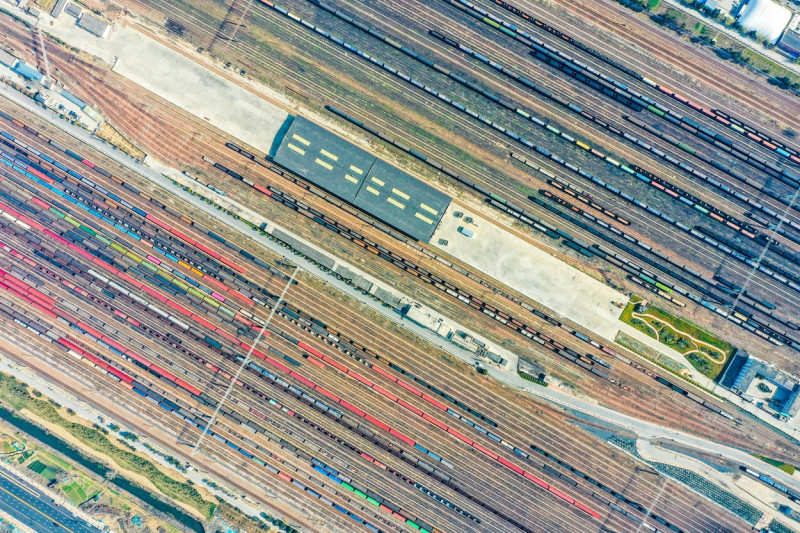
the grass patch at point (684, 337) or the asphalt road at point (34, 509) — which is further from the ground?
the grass patch at point (684, 337)

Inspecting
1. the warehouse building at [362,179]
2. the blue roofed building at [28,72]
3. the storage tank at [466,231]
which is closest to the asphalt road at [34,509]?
the blue roofed building at [28,72]

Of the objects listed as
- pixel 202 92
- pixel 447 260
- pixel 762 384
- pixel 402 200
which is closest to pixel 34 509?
pixel 202 92

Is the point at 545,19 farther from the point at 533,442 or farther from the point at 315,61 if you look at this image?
the point at 533,442

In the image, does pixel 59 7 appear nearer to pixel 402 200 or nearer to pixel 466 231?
pixel 402 200

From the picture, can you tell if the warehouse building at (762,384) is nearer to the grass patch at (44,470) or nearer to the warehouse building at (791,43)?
the warehouse building at (791,43)

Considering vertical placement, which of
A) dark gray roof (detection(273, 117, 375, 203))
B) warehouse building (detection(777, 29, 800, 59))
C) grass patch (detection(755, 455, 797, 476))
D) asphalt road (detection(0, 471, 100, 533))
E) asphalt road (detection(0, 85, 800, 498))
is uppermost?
warehouse building (detection(777, 29, 800, 59))

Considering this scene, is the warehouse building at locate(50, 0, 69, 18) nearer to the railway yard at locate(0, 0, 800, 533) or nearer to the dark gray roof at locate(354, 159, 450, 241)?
the railway yard at locate(0, 0, 800, 533)

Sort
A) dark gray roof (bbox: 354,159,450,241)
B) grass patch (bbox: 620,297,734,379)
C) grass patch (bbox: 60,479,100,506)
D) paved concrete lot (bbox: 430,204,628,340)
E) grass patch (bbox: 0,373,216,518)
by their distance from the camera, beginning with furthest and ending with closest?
grass patch (bbox: 60,479,100,506)
grass patch (bbox: 0,373,216,518)
grass patch (bbox: 620,297,734,379)
paved concrete lot (bbox: 430,204,628,340)
dark gray roof (bbox: 354,159,450,241)

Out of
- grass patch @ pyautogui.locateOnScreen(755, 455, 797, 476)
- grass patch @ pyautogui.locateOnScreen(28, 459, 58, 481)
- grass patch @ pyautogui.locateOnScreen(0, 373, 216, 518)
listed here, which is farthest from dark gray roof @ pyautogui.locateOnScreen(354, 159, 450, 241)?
grass patch @ pyautogui.locateOnScreen(28, 459, 58, 481)
